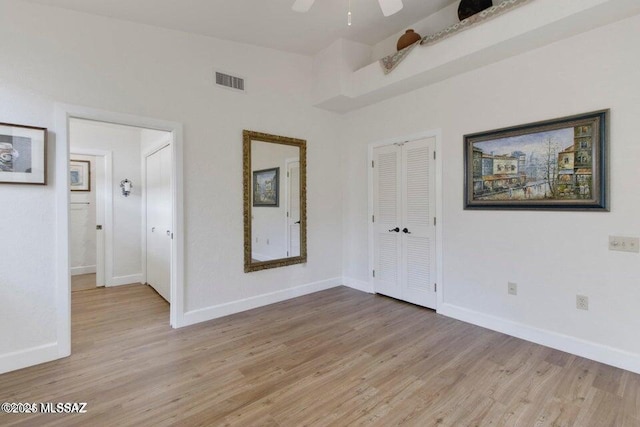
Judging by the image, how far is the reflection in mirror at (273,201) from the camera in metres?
3.70

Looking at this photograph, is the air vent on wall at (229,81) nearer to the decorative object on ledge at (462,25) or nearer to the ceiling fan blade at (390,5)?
the decorative object on ledge at (462,25)

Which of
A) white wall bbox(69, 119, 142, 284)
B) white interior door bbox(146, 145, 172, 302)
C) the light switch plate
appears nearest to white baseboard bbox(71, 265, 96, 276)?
white wall bbox(69, 119, 142, 284)

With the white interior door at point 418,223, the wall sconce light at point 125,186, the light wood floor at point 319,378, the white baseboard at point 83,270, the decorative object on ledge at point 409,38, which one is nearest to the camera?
the light wood floor at point 319,378

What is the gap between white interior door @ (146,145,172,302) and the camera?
4.06 metres

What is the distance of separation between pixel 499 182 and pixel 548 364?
1649 mm

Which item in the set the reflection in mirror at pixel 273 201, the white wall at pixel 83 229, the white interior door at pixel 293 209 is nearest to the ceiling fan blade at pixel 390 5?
the reflection in mirror at pixel 273 201

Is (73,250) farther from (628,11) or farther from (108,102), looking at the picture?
(628,11)

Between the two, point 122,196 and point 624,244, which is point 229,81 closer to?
point 122,196

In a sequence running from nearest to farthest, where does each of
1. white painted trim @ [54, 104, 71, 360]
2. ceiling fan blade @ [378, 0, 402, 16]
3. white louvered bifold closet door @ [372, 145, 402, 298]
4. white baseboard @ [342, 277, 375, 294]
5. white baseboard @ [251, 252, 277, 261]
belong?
ceiling fan blade @ [378, 0, 402, 16]
white painted trim @ [54, 104, 71, 360]
white baseboard @ [251, 252, 277, 261]
white louvered bifold closet door @ [372, 145, 402, 298]
white baseboard @ [342, 277, 375, 294]

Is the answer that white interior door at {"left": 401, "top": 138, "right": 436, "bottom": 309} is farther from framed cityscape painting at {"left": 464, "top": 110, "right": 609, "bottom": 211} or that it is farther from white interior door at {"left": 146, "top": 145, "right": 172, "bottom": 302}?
white interior door at {"left": 146, "top": 145, "right": 172, "bottom": 302}

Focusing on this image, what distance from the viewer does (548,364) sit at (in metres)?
2.45

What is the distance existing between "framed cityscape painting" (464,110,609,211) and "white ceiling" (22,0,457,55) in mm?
1647

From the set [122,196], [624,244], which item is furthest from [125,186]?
[624,244]

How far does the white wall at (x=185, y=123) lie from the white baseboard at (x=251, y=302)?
0.04 ft
